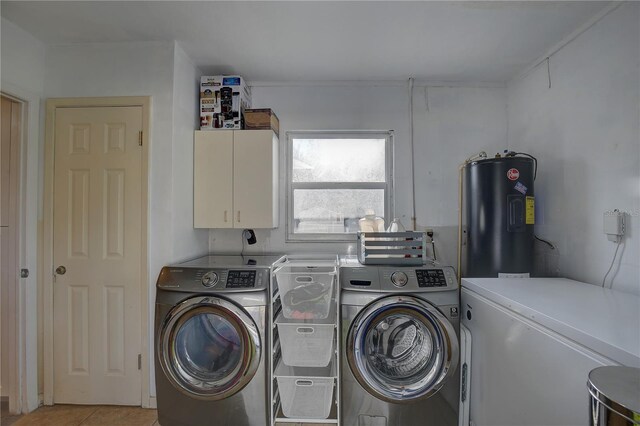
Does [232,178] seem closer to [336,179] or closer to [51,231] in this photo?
[336,179]

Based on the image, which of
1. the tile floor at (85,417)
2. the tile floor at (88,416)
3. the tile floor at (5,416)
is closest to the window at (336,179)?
the tile floor at (85,417)

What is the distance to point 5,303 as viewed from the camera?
6.42 ft

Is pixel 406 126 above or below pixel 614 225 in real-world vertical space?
above

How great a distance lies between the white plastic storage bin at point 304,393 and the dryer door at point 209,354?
0.25 meters

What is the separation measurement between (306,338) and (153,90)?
2043mm

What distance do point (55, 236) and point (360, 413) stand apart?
2.43 metres

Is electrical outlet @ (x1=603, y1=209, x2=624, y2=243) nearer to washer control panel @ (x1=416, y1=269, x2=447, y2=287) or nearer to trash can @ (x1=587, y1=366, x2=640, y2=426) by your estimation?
washer control panel @ (x1=416, y1=269, x2=447, y2=287)

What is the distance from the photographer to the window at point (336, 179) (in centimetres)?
266

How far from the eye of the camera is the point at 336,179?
2.68 meters

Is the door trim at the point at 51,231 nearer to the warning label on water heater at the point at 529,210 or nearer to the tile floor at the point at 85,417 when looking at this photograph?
the tile floor at the point at 85,417

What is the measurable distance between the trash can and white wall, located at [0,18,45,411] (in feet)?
9.81

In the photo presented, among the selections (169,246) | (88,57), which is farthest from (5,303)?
(88,57)

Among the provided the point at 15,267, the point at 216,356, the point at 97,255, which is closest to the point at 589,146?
the point at 216,356

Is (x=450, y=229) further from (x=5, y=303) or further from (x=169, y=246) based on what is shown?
(x=5, y=303)
